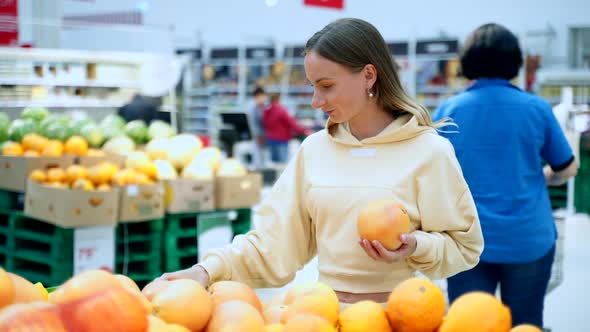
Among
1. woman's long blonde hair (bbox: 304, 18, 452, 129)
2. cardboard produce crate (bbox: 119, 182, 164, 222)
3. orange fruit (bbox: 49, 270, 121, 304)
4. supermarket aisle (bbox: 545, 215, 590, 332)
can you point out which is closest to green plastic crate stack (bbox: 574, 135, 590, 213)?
supermarket aisle (bbox: 545, 215, 590, 332)

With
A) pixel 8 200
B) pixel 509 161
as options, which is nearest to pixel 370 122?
pixel 509 161

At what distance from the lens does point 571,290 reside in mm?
5355

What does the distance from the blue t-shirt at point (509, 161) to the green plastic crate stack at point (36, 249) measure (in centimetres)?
275

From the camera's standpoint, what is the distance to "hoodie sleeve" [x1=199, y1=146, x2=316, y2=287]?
6.05 feet

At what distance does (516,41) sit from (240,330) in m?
1.86

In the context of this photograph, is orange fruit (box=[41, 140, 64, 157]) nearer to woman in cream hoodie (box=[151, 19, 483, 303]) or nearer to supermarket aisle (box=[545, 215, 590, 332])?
woman in cream hoodie (box=[151, 19, 483, 303])

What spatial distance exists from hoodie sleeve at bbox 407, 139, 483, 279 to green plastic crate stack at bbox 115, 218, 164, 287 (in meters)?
3.39

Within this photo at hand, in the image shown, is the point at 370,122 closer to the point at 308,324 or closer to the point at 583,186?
the point at 308,324

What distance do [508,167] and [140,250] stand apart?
3.12 metres

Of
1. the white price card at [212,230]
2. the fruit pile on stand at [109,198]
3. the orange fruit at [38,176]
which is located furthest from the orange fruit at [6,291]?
the white price card at [212,230]

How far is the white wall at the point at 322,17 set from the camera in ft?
53.4

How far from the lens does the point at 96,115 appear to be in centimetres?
693

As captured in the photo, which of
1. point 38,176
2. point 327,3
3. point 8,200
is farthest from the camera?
point 327,3

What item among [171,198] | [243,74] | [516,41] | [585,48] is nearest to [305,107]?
[243,74]
